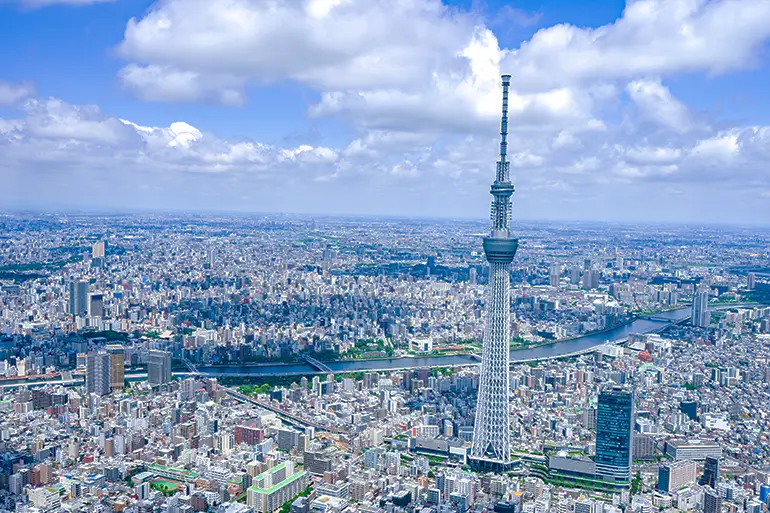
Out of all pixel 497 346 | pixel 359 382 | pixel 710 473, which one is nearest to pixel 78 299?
pixel 359 382

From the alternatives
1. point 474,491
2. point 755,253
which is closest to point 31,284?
point 474,491

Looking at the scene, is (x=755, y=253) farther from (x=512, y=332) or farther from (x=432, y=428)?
(x=432, y=428)

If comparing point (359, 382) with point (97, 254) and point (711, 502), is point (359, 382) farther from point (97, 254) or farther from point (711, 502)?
point (97, 254)

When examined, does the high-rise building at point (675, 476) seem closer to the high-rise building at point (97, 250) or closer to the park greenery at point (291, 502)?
the park greenery at point (291, 502)

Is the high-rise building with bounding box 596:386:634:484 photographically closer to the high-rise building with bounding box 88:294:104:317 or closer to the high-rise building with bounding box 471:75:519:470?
the high-rise building with bounding box 471:75:519:470

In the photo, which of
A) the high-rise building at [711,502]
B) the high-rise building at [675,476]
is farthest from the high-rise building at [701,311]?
the high-rise building at [711,502]
